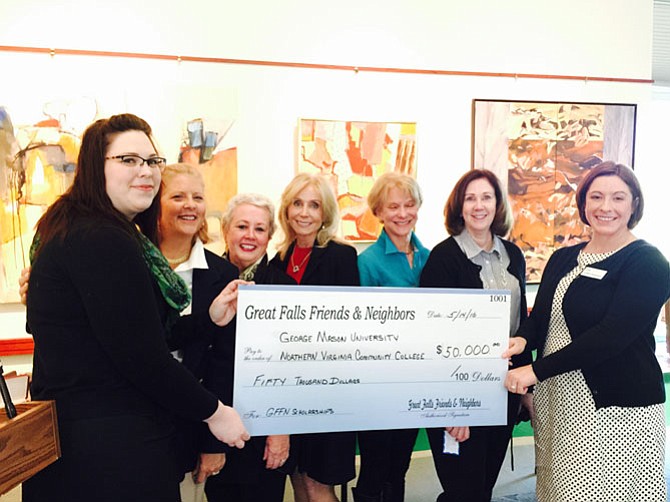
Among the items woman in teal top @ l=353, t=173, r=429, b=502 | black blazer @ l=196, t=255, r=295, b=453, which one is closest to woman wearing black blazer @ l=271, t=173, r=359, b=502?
woman in teal top @ l=353, t=173, r=429, b=502

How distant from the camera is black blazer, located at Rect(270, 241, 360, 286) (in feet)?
7.82

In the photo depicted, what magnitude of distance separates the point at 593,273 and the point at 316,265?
1.07 m

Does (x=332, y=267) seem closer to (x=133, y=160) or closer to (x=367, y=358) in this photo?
(x=367, y=358)

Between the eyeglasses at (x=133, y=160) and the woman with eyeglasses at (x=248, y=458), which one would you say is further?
the woman with eyeglasses at (x=248, y=458)

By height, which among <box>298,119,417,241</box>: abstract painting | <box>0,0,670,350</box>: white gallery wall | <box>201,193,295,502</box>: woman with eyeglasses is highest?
<box>0,0,670,350</box>: white gallery wall

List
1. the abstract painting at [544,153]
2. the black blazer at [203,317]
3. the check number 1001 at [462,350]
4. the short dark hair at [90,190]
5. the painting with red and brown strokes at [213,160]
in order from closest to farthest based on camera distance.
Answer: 1. the short dark hair at [90,190]
2. the black blazer at [203,317]
3. the check number 1001 at [462,350]
4. the painting with red and brown strokes at [213,160]
5. the abstract painting at [544,153]

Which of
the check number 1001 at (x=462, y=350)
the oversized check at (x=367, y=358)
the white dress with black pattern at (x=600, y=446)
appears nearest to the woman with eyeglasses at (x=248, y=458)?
the oversized check at (x=367, y=358)

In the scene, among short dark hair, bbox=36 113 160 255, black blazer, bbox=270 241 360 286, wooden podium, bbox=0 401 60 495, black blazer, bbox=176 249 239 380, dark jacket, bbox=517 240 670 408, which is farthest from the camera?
black blazer, bbox=270 241 360 286

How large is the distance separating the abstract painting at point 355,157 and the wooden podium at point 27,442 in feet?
8.10

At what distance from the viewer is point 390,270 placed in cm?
267

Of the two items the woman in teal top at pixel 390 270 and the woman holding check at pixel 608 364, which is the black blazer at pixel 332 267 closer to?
the woman in teal top at pixel 390 270

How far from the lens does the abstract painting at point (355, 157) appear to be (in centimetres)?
366

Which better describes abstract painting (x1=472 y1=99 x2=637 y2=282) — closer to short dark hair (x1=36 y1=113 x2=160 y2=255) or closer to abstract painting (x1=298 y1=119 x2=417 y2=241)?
abstract painting (x1=298 y1=119 x2=417 y2=241)

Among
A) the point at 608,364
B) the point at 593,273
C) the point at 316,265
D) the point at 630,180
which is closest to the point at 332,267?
the point at 316,265
